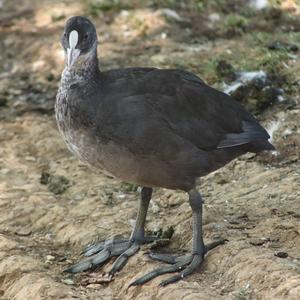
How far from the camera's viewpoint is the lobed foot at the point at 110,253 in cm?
510

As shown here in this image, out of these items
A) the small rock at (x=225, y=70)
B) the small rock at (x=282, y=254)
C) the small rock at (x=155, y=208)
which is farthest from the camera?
the small rock at (x=225, y=70)

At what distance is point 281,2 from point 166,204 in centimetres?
418

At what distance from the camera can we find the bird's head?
504 centimetres

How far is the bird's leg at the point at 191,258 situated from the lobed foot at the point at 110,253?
21cm

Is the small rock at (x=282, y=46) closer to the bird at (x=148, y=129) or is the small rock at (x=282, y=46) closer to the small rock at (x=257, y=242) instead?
the bird at (x=148, y=129)

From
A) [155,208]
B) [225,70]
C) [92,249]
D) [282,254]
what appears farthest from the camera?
[225,70]

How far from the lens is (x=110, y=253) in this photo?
524cm

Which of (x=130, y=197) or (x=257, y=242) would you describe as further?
(x=130, y=197)

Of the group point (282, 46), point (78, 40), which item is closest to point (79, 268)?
point (78, 40)

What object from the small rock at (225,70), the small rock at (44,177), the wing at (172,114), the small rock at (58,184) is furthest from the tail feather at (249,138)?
the small rock at (225,70)

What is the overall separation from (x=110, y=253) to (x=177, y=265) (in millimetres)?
591

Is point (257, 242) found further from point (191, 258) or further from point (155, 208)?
point (155, 208)

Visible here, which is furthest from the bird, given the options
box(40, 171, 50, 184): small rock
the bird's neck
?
box(40, 171, 50, 184): small rock

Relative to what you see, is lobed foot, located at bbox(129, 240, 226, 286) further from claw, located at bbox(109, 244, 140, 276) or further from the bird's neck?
the bird's neck
